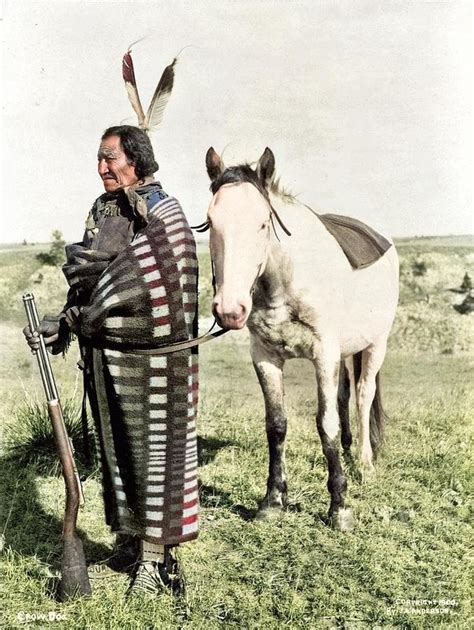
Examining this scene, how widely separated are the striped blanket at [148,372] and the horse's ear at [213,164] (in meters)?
0.28

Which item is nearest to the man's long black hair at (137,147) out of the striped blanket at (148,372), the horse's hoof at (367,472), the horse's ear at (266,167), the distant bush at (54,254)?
the striped blanket at (148,372)

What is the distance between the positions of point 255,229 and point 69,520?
160 cm

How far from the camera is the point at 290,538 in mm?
3760

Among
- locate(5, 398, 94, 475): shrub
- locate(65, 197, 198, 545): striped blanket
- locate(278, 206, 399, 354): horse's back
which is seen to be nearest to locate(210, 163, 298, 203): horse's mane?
locate(65, 197, 198, 545): striped blanket

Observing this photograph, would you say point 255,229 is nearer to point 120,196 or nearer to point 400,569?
point 120,196

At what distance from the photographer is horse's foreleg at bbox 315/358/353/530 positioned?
3.78 meters

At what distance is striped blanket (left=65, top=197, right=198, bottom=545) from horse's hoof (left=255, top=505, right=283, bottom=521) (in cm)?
87

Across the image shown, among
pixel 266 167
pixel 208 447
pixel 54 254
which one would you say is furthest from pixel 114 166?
pixel 54 254

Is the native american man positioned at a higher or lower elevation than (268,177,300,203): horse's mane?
lower

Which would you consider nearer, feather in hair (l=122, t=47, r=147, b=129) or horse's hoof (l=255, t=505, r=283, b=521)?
feather in hair (l=122, t=47, r=147, b=129)

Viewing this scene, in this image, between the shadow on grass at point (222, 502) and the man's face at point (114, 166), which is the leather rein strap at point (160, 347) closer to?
the man's face at point (114, 166)

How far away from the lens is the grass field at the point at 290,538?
3123mm

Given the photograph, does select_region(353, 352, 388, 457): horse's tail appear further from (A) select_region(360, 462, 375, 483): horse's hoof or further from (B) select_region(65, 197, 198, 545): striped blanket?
(B) select_region(65, 197, 198, 545): striped blanket

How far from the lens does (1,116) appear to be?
396 centimetres
